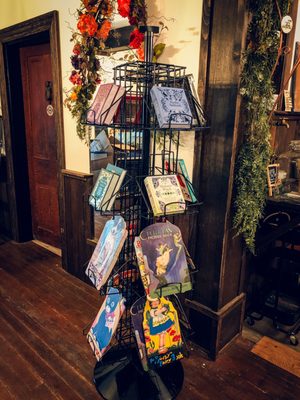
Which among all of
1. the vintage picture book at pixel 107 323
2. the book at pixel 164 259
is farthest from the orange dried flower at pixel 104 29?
the vintage picture book at pixel 107 323

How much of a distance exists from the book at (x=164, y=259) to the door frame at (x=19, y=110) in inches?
64.4

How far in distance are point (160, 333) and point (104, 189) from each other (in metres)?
0.76

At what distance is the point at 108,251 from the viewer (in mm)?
1541

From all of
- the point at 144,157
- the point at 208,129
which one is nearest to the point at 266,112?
the point at 208,129

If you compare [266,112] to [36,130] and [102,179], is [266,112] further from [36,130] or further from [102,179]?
[36,130]

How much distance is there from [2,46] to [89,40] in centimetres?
147

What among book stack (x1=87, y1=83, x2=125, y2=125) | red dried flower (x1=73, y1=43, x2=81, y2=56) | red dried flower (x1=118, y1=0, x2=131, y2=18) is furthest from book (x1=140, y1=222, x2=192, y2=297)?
red dried flower (x1=73, y1=43, x2=81, y2=56)

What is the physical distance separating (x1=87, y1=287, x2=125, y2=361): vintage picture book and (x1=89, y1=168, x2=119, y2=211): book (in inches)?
18.1

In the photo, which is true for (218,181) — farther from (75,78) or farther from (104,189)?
(75,78)

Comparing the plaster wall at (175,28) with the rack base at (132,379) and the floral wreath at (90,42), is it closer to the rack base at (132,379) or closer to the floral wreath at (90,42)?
→ the floral wreath at (90,42)

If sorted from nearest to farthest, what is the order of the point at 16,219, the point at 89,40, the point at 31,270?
the point at 89,40 < the point at 31,270 < the point at 16,219

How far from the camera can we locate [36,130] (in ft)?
11.3

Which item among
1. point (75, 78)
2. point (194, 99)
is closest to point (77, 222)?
point (75, 78)

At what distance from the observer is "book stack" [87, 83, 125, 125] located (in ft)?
4.88
